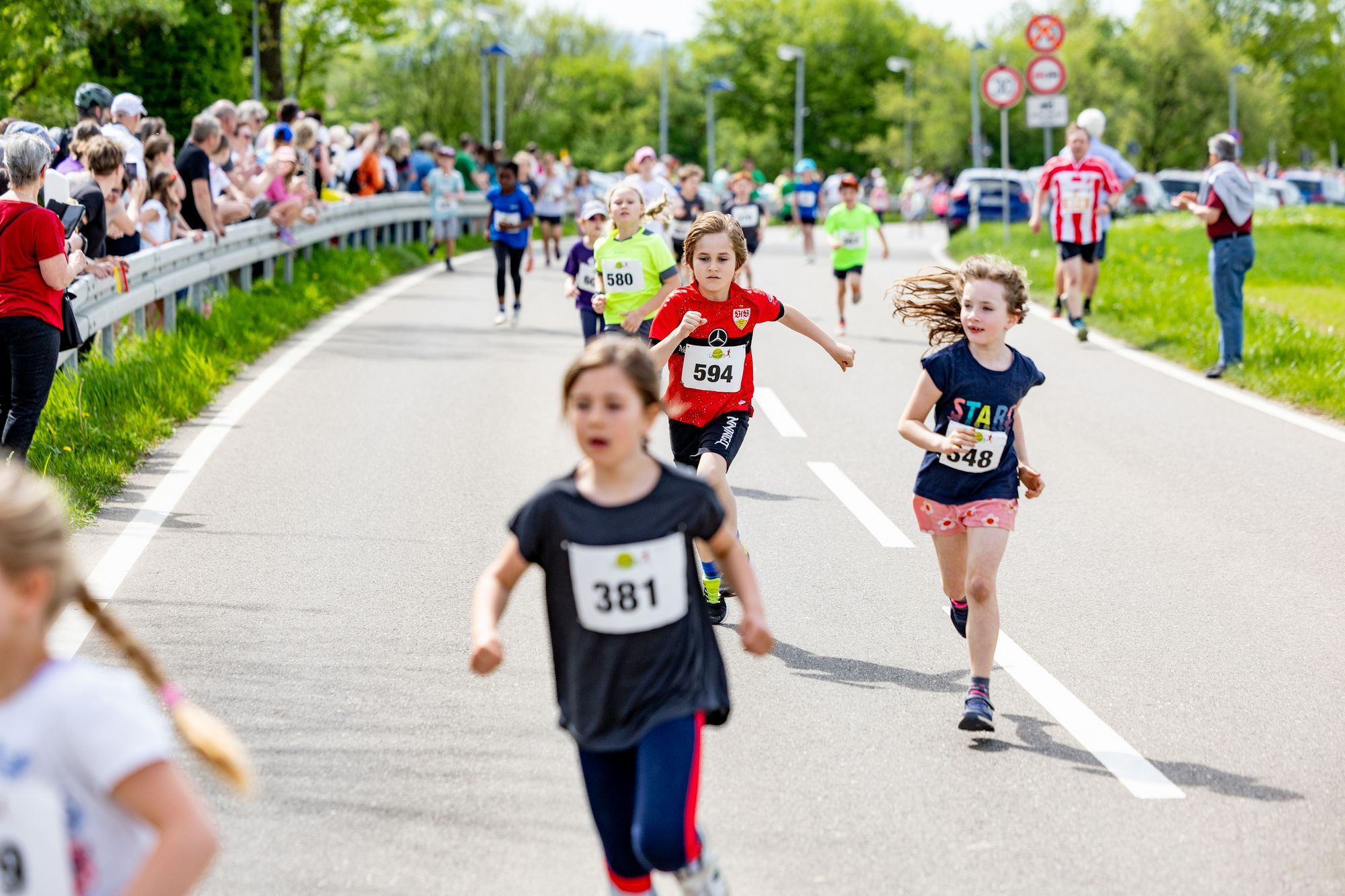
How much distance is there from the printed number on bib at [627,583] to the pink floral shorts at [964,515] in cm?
215

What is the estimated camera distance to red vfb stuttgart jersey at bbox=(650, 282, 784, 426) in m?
7.23

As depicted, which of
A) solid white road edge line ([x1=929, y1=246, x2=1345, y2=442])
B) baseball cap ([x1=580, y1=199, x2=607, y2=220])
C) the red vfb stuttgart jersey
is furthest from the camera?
baseball cap ([x1=580, y1=199, x2=607, y2=220])

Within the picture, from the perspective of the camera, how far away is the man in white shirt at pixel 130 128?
13.6 metres

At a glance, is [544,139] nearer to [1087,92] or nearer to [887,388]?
[1087,92]

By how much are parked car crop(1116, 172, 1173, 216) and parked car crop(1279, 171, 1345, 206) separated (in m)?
15.4

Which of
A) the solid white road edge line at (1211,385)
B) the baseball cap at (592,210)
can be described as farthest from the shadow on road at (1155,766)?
the baseball cap at (592,210)

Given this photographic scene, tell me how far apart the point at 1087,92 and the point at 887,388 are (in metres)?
72.1

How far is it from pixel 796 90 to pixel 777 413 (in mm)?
92638

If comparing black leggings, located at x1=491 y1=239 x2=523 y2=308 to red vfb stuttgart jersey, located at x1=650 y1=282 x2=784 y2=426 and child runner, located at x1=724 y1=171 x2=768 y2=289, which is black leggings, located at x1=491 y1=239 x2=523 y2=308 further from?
red vfb stuttgart jersey, located at x1=650 y1=282 x2=784 y2=426

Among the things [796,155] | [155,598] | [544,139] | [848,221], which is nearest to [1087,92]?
[796,155]

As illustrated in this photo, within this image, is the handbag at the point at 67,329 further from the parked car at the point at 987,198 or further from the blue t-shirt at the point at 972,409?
the parked car at the point at 987,198

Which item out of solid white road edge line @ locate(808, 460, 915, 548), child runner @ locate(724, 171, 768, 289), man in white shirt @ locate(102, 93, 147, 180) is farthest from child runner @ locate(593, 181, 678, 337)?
child runner @ locate(724, 171, 768, 289)

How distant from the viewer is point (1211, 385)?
14.4 m

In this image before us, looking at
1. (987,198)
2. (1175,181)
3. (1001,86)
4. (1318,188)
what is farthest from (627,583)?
(1318,188)
